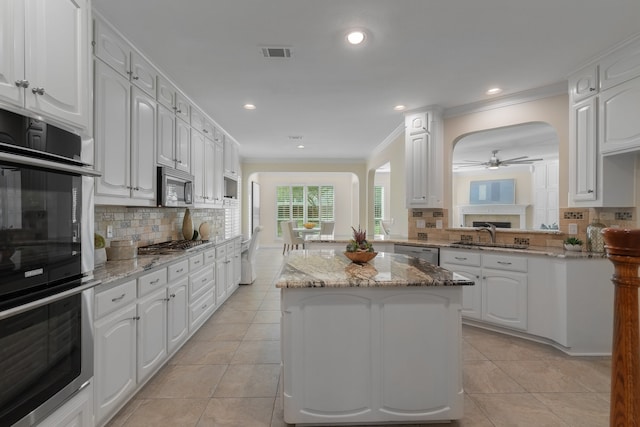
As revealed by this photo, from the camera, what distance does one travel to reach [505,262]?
2982mm

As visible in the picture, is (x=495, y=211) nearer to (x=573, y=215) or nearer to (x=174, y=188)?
(x=573, y=215)

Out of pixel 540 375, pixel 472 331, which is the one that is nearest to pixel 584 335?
pixel 540 375

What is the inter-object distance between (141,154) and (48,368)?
67.7 inches

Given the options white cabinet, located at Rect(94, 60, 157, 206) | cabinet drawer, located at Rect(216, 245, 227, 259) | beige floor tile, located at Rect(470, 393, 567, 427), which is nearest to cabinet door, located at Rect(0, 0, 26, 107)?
white cabinet, located at Rect(94, 60, 157, 206)

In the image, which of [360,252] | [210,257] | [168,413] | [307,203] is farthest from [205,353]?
[307,203]

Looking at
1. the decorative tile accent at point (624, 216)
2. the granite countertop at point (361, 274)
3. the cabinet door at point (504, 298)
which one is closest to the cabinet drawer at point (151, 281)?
the granite countertop at point (361, 274)

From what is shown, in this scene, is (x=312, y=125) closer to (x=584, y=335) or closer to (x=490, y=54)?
(x=490, y=54)

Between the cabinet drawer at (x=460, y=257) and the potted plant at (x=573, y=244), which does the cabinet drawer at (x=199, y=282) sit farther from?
the potted plant at (x=573, y=244)

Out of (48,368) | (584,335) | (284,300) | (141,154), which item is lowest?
(584,335)

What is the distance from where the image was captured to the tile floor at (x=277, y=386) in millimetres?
1849

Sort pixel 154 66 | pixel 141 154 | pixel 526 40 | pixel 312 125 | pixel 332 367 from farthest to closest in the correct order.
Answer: pixel 312 125 → pixel 154 66 → pixel 141 154 → pixel 526 40 → pixel 332 367

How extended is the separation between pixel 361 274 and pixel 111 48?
7.64 ft

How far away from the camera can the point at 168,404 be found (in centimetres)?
199

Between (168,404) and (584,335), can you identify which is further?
(584,335)
